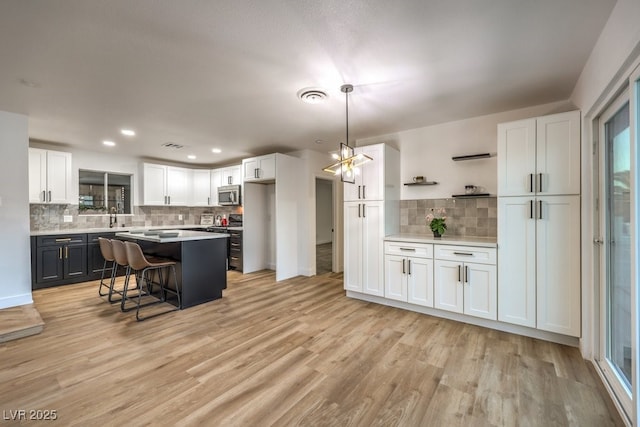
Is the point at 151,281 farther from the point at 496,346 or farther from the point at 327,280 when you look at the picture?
the point at 496,346

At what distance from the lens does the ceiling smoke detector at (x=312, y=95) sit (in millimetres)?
2812

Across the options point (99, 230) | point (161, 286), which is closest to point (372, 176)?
point (161, 286)

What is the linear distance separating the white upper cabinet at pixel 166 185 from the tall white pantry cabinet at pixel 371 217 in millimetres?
4457

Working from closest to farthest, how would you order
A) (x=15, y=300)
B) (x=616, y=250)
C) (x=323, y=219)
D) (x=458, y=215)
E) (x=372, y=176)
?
(x=616, y=250)
(x=15, y=300)
(x=458, y=215)
(x=372, y=176)
(x=323, y=219)

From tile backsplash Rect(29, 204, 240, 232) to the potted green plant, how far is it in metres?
4.60

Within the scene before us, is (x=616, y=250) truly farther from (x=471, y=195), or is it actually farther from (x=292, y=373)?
(x=292, y=373)

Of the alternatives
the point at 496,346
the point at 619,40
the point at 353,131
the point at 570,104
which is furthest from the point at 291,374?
the point at 570,104

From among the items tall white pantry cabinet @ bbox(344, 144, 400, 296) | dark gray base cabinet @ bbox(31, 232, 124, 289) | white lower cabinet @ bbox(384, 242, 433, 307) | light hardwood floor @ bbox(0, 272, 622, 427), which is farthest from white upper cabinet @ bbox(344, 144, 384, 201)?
dark gray base cabinet @ bbox(31, 232, 124, 289)

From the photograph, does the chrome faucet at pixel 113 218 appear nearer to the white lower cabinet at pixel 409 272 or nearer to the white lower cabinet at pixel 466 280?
the white lower cabinet at pixel 409 272

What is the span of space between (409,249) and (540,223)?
134 cm

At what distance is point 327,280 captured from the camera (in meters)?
5.06

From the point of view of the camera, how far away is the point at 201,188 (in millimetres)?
6816

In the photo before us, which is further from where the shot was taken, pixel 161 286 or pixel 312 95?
pixel 161 286

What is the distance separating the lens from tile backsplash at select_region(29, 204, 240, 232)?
4.99m
